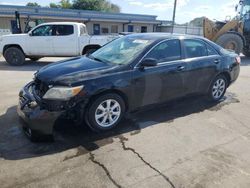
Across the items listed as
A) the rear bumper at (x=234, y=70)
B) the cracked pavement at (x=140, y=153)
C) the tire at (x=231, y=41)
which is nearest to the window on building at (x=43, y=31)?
the cracked pavement at (x=140, y=153)

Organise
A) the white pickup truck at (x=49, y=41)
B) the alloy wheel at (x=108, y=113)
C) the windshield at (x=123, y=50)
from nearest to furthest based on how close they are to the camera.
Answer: the alloy wheel at (x=108, y=113)
the windshield at (x=123, y=50)
the white pickup truck at (x=49, y=41)

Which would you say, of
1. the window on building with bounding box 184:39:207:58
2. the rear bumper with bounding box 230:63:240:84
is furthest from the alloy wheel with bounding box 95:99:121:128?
the rear bumper with bounding box 230:63:240:84

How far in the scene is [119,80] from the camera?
163 inches

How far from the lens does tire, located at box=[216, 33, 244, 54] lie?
13.3 metres

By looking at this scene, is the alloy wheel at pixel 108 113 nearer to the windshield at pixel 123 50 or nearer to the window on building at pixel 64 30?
the windshield at pixel 123 50

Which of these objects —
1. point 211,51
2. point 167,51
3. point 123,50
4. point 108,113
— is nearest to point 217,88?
point 211,51

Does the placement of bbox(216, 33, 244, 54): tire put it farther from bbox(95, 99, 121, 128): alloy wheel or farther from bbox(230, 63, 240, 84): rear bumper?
bbox(95, 99, 121, 128): alloy wheel

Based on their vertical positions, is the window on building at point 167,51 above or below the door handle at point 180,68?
above

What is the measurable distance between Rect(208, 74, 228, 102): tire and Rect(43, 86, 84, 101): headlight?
10.7ft

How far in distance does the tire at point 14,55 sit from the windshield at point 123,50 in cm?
708

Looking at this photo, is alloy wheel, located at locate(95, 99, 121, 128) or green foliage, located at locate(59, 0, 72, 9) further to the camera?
green foliage, located at locate(59, 0, 72, 9)

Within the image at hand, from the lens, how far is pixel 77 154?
3.58 metres

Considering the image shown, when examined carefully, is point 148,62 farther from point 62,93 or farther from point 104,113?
point 62,93

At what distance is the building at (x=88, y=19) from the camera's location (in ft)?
90.1
